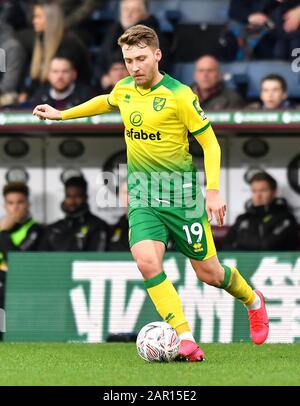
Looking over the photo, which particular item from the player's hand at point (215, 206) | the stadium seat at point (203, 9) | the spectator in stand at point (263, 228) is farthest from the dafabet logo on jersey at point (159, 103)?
the stadium seat at point (203, 9)

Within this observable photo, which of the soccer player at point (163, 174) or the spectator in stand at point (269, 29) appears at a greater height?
the spectator in stand at point (269, 29)

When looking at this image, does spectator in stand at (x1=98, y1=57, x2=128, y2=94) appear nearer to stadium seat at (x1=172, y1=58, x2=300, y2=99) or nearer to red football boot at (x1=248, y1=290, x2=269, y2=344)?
stadium seat at (x1=172, y1=58, x2=300, y2=99)

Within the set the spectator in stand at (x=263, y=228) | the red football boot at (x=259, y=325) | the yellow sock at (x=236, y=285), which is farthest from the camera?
the spectator in stand at (x=263, y=228)

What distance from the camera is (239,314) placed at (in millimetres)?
11000

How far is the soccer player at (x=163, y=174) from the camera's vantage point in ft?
25.9

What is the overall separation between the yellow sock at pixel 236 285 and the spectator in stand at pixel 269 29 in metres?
5.03

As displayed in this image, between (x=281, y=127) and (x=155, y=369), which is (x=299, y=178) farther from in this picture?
(x=155, y=369)

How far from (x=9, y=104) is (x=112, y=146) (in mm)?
1204

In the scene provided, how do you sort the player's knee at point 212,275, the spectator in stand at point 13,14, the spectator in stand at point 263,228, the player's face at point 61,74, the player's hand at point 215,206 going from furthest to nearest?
the spectator in stand at point 13,14, the player's face at point 61,74, the spectator in stand at point 263,228, the player's knee at point 212,275, the player's hand at point 215,206

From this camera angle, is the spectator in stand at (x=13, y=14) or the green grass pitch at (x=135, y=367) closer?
the green grass pitch at (x=135, y=367)

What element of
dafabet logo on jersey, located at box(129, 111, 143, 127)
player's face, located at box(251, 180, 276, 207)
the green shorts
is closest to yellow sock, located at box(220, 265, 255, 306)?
the green shorts

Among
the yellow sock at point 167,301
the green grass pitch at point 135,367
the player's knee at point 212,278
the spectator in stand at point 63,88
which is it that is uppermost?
the spectator in stand at point 63,88

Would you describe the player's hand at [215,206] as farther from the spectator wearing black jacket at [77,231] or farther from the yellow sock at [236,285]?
the spectator wearing black jacket at [77,231]

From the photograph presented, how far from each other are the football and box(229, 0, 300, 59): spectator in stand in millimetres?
5943
